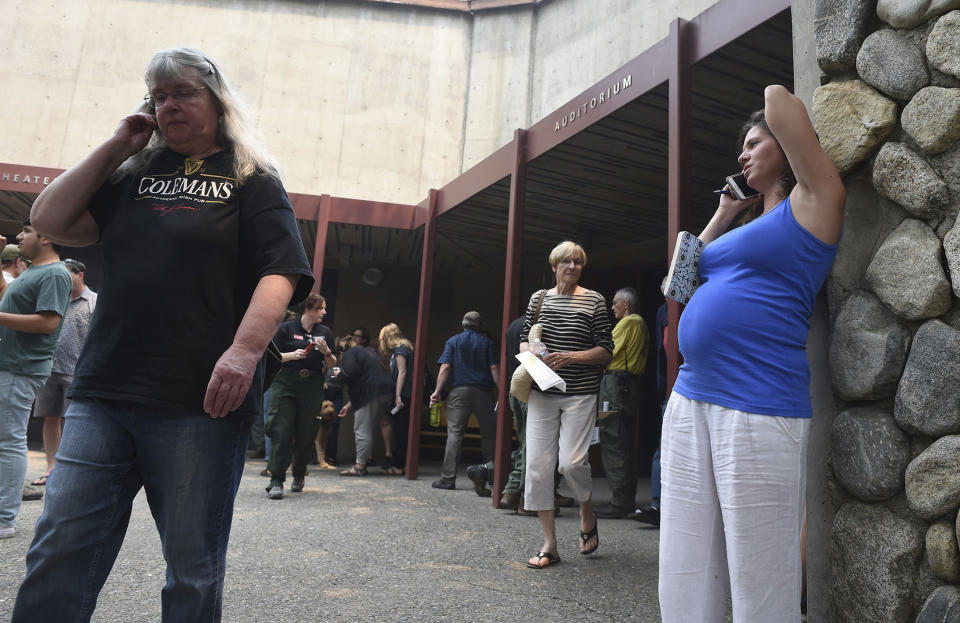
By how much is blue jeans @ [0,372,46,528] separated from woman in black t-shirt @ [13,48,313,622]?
2.93 m

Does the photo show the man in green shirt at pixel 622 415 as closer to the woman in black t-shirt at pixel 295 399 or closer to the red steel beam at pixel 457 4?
the woman in black t-shirt at pixel 295 399

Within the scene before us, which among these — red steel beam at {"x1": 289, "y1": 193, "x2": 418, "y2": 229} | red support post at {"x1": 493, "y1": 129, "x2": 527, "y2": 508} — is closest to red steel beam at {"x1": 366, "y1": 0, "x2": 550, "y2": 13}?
red steel beam at {"x1": 289, "y1": 193, "x2": 418, "y2": 229}

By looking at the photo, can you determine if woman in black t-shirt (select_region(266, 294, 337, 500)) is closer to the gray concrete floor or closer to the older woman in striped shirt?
the gray concrete floor

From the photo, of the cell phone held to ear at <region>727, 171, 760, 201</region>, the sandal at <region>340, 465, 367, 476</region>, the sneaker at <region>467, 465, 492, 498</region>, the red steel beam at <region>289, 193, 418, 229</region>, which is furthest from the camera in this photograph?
the red steel beam at <region>289, 193, 418, 229</region>

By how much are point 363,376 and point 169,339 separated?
7024mm

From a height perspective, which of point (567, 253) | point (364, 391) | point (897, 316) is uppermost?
point (567, 253)

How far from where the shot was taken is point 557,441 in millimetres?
4145

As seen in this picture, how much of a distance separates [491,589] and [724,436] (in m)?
2.02

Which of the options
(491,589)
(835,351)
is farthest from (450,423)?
(835,351)

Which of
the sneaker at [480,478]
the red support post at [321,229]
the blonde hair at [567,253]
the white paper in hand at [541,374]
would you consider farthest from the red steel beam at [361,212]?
the white paper in hand at [541,374]

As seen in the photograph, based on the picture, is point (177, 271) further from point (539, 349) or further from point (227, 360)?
point (539, 349)

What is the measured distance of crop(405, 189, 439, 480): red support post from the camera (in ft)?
26.6

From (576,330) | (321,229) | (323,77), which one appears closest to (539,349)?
(576,330)

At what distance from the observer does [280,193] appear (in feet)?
6.38
